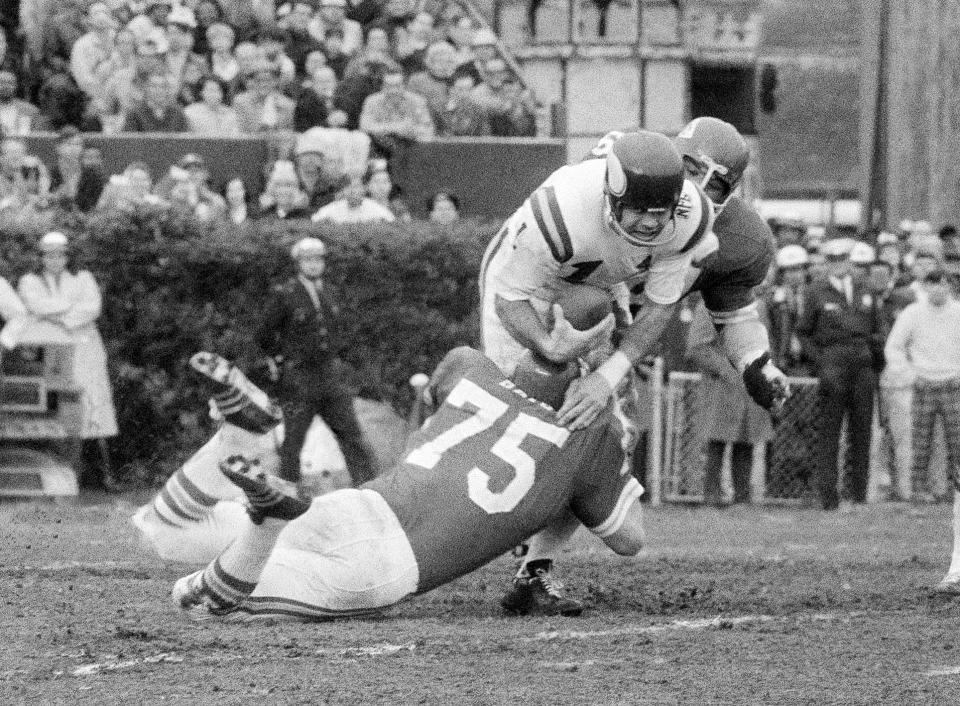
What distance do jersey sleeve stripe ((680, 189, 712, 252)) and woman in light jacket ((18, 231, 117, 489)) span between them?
→ 7.70 meters

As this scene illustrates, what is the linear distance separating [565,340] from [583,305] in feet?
0.64

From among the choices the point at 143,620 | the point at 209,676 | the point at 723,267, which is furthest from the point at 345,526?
the point at 723,267

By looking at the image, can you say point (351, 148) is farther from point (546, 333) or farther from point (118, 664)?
point (118, 664)

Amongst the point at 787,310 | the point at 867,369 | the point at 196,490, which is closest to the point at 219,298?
the point at 787,310

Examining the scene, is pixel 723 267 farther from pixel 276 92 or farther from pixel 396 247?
pixel 276 92

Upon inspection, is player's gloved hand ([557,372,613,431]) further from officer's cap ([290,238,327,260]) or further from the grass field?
officer's cap ([290,238,327,260])

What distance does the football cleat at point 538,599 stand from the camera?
9.11m

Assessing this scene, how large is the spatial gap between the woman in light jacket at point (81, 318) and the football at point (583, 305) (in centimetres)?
746

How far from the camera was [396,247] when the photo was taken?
16.8m

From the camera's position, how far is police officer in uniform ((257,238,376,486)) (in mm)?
15531

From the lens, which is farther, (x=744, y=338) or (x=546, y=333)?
(x=744, y=338)

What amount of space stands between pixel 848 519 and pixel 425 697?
30.4 ft

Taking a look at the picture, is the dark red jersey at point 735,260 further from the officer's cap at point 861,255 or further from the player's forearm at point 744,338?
the officer's cap at point 861,255

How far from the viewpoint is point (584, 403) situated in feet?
Answer: 29.2
